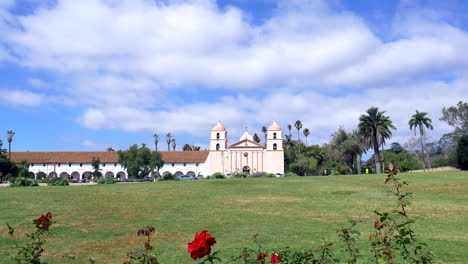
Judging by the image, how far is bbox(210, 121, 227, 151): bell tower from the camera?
3103 inches

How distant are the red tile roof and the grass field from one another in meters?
60.4

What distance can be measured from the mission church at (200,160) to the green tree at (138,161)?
27.0 ft

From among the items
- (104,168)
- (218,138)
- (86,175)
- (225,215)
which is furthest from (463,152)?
(86,175)

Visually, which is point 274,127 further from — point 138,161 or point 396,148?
point 396,148

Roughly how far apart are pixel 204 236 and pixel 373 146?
5926 cm

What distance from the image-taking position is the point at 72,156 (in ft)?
286

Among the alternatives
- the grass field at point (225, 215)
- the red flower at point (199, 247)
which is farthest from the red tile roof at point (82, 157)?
A: the red flower at point (199, 247)

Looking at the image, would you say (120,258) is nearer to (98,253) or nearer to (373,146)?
(98,253)

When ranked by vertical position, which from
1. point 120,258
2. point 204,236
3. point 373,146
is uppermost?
point 373,146

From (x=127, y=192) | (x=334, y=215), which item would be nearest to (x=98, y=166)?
(x=127, y=192)

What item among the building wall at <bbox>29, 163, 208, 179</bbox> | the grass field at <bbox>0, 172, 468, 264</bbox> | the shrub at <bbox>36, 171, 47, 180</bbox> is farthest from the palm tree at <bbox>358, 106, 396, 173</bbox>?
the shrub at <bbox>36, 171, 47, 180</bbox>

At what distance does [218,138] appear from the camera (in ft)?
260

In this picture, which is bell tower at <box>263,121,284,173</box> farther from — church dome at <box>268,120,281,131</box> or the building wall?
the building wall

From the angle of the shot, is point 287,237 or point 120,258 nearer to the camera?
point 120,258
